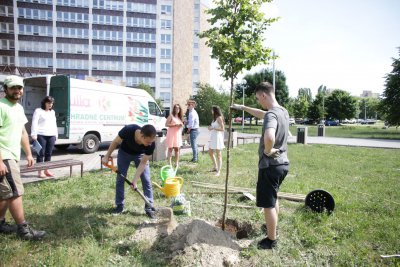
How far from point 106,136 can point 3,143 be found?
8.82 m

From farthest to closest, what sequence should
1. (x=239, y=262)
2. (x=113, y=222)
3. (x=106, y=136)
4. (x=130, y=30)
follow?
(x=130, y=30), (x=106, y=136), (x=113, y=222), (x=239, y=262)

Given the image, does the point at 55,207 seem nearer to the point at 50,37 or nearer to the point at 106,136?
the point at 106,136

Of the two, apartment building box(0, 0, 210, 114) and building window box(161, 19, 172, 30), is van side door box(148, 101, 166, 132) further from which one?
building window box(161, 19, 172, 30)

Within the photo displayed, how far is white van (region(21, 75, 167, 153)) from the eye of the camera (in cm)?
1070

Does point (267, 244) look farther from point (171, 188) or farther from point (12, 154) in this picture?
point (12, 154)

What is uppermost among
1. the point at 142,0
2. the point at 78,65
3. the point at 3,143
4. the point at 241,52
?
the point at 142,0

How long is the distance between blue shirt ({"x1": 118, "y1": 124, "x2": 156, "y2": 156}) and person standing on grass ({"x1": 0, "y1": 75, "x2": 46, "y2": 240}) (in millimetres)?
1374

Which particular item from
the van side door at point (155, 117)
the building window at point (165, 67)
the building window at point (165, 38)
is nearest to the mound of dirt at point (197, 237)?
the van side door at point (155, 117)

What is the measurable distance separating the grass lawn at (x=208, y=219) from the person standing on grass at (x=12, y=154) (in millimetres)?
291

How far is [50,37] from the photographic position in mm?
47875

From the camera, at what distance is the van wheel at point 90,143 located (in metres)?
11.5

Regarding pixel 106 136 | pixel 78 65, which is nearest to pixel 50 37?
pixel 78 65

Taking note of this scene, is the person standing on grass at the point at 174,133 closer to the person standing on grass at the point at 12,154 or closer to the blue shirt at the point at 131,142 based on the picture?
the blue shirt at the point at 131,142

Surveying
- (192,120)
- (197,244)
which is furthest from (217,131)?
(197,244)
